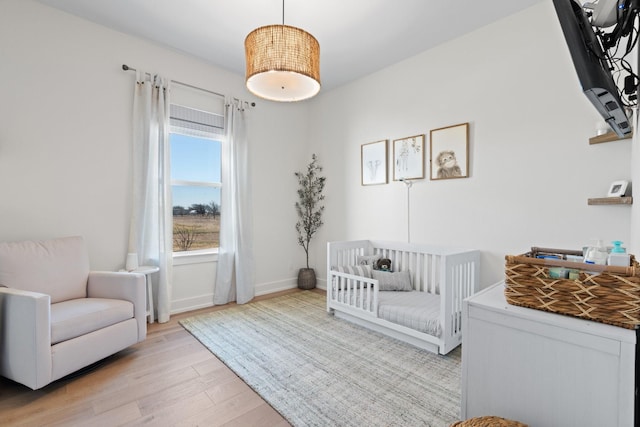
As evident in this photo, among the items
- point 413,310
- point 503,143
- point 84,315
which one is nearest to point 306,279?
point 413,310

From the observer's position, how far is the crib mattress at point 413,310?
7.58 ft

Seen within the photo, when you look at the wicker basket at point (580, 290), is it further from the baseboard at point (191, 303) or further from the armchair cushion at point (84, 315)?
the baseboard at point (191, 303)

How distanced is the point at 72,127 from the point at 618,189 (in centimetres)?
438

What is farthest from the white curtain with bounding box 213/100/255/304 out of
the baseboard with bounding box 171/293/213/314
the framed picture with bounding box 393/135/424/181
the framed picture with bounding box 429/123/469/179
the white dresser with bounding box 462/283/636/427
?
the white dresser with bounding box 462/283/636/427

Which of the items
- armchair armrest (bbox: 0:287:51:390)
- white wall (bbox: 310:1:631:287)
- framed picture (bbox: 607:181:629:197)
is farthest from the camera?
white wall (bbox: 310:1:631:287)

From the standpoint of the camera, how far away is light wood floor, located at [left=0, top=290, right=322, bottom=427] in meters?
1.61

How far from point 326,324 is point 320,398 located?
1.12 metres

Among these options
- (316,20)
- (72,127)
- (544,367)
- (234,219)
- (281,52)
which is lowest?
(544,367)

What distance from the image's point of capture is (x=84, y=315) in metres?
2.00

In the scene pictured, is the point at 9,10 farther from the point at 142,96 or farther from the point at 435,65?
the point at 435,65

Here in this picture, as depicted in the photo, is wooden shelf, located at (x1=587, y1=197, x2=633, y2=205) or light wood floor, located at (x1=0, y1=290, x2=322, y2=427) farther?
wooden shelf, located at (x1=587, y1=197, x2=633, y2=205)

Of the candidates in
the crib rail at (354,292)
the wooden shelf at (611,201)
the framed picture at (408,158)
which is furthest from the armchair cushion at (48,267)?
the wooden shelf at (611,201)

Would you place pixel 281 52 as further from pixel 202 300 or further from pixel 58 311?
pixel 202 300

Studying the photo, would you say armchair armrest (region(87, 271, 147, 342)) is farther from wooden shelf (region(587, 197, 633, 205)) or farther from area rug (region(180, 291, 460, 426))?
wooden shelf (region(587, 197, 633, 205))
